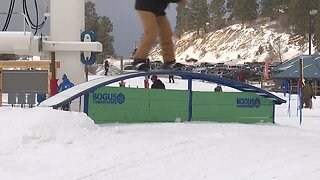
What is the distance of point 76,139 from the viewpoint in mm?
8656

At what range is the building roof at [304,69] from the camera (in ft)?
129

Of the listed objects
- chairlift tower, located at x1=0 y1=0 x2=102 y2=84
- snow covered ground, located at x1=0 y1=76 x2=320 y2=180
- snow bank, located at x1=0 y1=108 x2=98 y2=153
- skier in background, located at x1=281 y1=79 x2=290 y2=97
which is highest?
chairlift tower, located at x1=0 y1=0 x2=102 y2=84

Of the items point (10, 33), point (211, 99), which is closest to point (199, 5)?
point (10, 33)

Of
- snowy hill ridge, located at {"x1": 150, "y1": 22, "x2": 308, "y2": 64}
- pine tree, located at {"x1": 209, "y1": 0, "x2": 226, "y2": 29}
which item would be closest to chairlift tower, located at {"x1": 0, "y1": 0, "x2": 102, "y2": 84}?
pine tree, located at {"x1": 209, "y1": 0, "x2": 226, "y2": 29}

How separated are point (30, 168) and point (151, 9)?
12.3ft

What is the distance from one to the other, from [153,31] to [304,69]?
37004 millimetres

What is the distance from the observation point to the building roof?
39406mm

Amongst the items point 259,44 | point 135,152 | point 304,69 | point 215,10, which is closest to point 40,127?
point 135,152

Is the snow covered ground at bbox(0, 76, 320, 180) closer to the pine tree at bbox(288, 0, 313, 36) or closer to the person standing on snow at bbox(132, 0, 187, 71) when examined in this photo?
the person standing on snow at bbox(132, 0, 187, 71)

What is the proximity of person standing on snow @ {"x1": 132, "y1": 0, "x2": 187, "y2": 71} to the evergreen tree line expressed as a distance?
19 cm

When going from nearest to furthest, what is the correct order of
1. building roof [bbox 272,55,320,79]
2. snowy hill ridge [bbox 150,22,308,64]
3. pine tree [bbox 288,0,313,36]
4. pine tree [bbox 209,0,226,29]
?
pine tree [bbox 209,0,226,29]
pine tree [bbox 288,0,313,36]
building roof [bbox 272,55,320,79]
snowy hill ridge [bbox 150,22,308,64]

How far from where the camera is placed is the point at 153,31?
4504 mm

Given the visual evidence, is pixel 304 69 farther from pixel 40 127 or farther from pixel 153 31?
pixel 153 31

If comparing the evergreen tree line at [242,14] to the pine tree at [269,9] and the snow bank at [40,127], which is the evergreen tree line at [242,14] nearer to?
the pine tree at [269,9]
